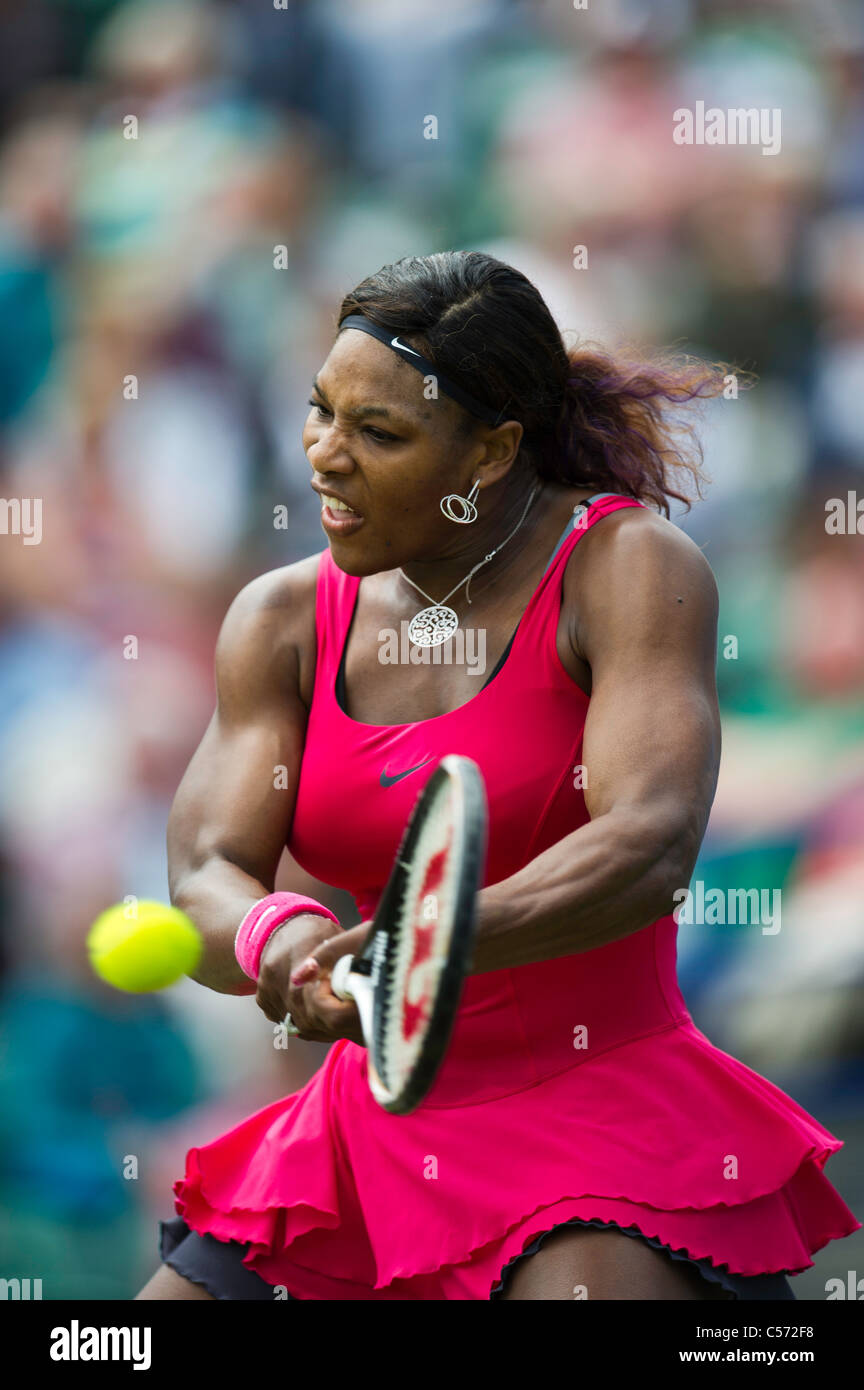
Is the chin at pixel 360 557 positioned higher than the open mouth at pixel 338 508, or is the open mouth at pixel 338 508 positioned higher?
the open mouth at pixel 338 508

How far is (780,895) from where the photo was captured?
4.42 m

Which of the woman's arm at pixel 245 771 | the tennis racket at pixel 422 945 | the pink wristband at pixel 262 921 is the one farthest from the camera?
the woman's arm at pixel 245 771

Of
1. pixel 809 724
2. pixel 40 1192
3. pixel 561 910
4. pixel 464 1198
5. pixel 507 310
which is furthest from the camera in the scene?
pixel 809 724

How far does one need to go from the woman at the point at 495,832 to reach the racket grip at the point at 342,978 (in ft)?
0.07

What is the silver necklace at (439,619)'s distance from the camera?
2.44 m

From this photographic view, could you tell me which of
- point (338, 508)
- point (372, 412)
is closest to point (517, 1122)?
point (338, 508)

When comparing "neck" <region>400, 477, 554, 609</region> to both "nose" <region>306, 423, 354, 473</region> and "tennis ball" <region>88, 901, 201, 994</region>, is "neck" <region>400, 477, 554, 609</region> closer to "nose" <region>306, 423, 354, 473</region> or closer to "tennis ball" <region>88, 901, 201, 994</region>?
"nose" <region>306, 423, 354, 473</region>

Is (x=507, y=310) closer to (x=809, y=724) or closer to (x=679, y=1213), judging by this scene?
(x=679, y=1213)

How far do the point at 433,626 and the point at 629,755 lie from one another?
1.68ft

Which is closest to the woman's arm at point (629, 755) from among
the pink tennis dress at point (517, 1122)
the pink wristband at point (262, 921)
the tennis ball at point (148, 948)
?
the pink tennis dress at point (517, 1122)

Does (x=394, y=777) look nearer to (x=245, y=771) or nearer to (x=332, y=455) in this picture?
(x=245, y=771)

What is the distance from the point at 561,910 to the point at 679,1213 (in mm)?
468

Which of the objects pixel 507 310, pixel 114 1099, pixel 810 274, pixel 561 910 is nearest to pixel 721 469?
pixel 810 274

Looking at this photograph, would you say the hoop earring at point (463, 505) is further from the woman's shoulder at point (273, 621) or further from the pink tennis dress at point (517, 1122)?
the woman's shoulder at point (273, 621)
